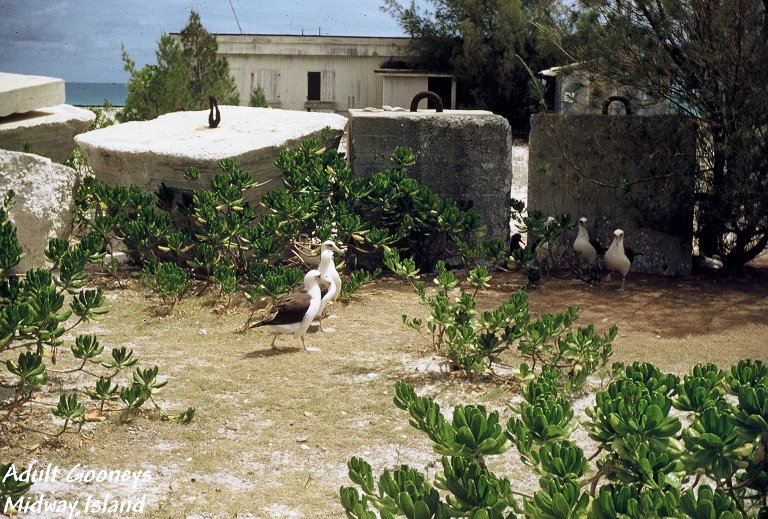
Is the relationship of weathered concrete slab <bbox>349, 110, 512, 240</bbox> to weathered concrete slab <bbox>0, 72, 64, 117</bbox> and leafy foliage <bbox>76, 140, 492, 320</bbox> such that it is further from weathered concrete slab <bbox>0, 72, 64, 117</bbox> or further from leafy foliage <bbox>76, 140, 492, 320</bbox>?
weathered concrete slab <bbox>0, 72, 64, 117</bbox>

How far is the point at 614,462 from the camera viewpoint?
298 centimetres

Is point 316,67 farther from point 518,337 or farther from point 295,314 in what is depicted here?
point 518,337

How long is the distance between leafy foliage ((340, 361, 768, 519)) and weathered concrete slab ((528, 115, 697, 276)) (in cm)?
656

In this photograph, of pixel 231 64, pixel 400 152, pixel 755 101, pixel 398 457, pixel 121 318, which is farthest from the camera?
pixel 231 64

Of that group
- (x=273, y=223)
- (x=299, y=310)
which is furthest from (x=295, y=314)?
(x=273, y=223)

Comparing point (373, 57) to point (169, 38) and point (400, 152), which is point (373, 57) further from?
point (400, 152)

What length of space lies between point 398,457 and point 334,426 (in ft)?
1.88

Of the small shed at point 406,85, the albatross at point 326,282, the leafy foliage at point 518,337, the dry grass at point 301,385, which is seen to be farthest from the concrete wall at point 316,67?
the leafy foliage at point 518,337

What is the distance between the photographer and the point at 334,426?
5.20 meters

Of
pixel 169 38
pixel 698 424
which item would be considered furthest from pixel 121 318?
pixel 169 38

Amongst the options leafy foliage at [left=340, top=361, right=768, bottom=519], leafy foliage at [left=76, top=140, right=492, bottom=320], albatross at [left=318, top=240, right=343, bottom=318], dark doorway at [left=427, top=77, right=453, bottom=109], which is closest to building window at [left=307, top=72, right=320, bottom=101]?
dark doorway at [left=427, top=77, right=453, bottom=109]

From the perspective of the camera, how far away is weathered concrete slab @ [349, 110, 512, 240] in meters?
9.59

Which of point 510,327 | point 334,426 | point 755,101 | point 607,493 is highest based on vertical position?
point 755,101

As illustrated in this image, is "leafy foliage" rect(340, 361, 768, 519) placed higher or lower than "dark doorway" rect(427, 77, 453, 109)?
lower
